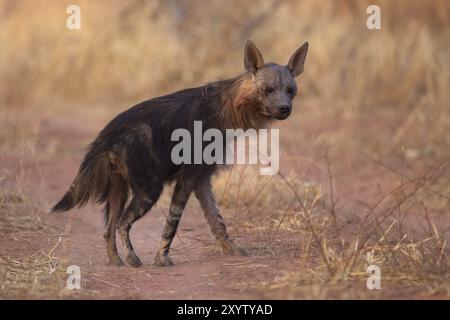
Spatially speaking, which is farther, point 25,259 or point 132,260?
point 132,260

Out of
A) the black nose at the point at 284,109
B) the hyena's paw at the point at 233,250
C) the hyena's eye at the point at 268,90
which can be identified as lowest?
the hyena's paw at the point at 233,250

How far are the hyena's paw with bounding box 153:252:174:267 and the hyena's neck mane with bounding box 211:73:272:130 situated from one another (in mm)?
1080

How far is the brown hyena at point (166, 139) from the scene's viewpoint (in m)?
6.37

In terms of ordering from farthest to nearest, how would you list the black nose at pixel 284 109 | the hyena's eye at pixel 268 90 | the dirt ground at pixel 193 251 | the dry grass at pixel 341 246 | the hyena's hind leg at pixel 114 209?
the hyena's hind leg at pixel 114 209 → the hyena's eye at pixel 268 90 → the black nose at pixel 284 109 → the dry grass at pixel 341 246 → the dirt ground at pixel 193 251

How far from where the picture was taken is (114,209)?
21.9ft

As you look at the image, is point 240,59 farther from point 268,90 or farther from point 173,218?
point 173,218

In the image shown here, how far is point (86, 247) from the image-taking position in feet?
23.7

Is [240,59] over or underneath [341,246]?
over

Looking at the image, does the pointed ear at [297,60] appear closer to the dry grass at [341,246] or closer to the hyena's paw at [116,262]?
the dry grass at [341,246]

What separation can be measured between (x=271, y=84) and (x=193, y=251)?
158cm

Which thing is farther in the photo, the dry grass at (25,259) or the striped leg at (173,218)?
the striped leg at (173,218)

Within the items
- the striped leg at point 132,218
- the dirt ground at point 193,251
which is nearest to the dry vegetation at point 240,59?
the dirt ground at point 193,251

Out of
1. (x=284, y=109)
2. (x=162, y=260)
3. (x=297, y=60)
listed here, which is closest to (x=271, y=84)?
(x=284, y=109)

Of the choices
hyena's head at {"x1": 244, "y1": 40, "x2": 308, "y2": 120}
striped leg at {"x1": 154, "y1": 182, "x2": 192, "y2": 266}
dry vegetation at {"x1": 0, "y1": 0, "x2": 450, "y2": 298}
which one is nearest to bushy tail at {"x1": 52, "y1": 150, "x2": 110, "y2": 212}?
striped leg at {"x1": 154, "y1": 182, "x2": 192, "y2": 266}
